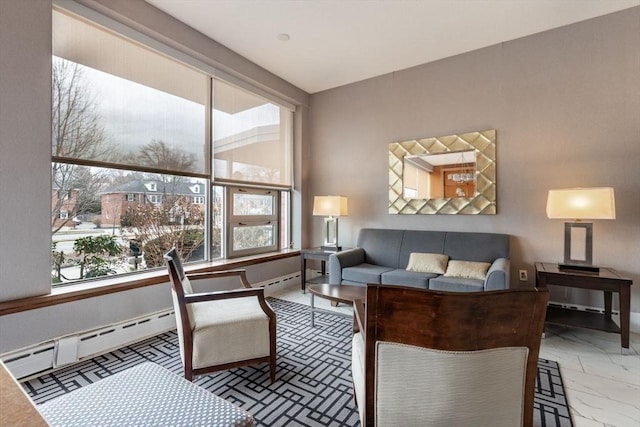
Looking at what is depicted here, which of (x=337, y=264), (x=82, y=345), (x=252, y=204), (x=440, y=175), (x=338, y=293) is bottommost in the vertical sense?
(x=82, y=345)

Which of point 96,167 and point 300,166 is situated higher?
point 300,166

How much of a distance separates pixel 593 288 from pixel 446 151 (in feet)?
6.52

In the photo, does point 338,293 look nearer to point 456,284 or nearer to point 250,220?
point 456,284

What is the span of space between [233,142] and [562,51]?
372 centimetres

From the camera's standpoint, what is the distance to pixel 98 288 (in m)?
2.39

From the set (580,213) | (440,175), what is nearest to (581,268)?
(580,213)

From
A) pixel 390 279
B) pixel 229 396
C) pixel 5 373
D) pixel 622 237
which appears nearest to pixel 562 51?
pixel 622 237

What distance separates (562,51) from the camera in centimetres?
313

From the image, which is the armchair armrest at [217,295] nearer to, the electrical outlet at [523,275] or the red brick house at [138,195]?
the red brick house at [138,195]

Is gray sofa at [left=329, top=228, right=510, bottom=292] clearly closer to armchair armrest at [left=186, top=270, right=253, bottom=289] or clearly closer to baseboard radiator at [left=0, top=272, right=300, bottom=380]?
armchair armrest at [left=186, top=270, right=253, bottom=289]

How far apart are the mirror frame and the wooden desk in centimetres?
381

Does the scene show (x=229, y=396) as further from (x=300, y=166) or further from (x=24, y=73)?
(x=300, y=166)

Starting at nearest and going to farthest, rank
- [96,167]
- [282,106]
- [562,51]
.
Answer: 1. [96,167]
2. [562,51]
3. [282,106]

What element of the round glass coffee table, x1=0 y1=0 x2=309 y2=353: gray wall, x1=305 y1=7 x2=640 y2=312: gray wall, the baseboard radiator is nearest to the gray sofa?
x1=305 y1=7 x2=640 y2=312: gray wall
